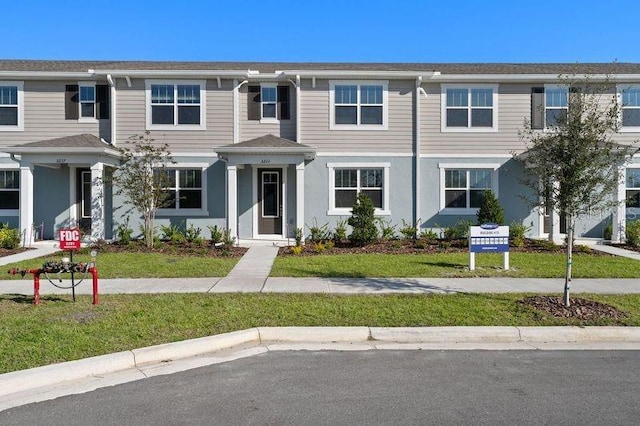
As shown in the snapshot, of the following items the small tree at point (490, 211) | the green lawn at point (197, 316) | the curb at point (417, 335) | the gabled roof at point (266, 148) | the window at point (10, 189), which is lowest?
the curb at point (417, 335)

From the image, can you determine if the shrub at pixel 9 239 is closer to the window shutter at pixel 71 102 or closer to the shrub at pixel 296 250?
the window shutter at pixel 71 102

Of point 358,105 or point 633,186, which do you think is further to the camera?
point 633,186

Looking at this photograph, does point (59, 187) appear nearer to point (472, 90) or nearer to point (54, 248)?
point (54, 248)

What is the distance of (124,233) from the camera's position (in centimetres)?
1466

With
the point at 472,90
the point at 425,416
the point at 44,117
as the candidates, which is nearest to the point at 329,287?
the point at 425,416

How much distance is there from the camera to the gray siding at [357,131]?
53.0 feet

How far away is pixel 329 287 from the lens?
8.68 m

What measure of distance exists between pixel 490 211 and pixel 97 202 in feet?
42.8

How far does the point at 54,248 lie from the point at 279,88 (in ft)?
30.3

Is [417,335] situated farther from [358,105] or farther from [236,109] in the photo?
[236,109]

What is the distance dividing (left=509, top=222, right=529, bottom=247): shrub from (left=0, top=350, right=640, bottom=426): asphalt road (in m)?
9.34

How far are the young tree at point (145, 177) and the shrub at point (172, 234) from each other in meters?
0.67

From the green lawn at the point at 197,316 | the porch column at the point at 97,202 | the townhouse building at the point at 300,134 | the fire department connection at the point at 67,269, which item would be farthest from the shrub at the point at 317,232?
the fire department connection at the point at 67,269

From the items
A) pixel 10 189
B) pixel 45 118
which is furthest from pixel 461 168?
pixel 10 189
